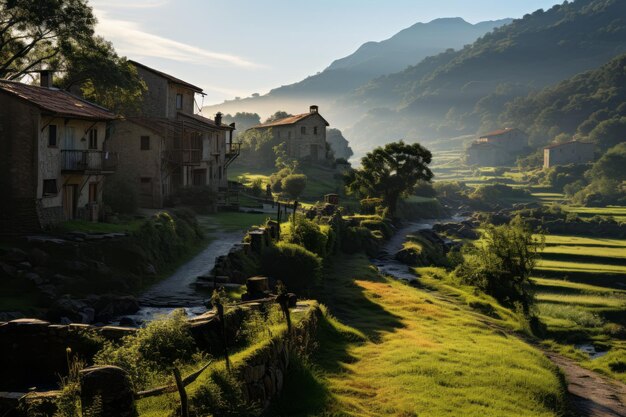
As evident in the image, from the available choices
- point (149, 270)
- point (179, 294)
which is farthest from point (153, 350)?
point (149, 270)

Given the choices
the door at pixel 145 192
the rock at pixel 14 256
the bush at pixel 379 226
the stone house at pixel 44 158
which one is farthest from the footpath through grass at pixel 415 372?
the bush at pixel 379 226

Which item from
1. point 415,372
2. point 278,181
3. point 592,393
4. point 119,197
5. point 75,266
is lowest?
point 592,393

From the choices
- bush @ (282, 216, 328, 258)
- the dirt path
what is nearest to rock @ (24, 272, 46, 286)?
bush @ (282, 216, 328, 258)

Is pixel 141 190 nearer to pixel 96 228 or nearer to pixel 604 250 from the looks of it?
pixel 96 228

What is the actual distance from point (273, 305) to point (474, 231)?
77.4 metres

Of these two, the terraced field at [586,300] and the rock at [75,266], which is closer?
the rock at [75,266]

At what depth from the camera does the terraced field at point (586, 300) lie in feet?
128

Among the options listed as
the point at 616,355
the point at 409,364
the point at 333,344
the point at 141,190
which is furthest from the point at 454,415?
the point at 141,190

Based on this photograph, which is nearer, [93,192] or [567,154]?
[93,192]

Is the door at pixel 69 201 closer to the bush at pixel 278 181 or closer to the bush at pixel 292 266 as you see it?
the bush at pixel 292 266

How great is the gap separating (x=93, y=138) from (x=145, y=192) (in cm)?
1309

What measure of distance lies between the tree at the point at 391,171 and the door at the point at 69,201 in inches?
2005

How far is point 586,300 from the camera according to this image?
186 ft

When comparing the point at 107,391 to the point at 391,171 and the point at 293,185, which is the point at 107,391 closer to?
the point at 293,185
